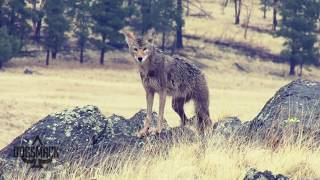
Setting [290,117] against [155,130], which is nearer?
[290,117]

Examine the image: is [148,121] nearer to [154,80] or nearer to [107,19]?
[154,80]

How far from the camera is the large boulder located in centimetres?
791

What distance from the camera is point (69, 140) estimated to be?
27.4 ft

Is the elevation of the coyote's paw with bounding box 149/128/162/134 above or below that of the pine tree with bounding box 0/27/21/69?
above

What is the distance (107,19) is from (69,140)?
194 feet

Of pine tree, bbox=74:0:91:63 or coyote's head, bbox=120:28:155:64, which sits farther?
pine tree, bbox=74:0:91:63

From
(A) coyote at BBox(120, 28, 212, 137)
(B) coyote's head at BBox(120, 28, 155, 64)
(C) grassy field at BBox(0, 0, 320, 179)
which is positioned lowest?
(C) grassy field at BBox(0, 0, 320, 179)

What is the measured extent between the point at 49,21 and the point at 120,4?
7518mm

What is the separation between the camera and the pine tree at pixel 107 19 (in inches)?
2598

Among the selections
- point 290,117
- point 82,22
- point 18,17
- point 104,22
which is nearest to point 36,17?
point 18,17

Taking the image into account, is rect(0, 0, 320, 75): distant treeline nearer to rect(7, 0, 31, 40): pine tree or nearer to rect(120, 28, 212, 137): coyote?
rect(7, 0, 31, 40): pine tree

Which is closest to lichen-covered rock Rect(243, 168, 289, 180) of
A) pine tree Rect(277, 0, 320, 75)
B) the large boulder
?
the large boulder

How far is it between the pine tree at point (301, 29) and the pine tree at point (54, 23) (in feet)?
78.7

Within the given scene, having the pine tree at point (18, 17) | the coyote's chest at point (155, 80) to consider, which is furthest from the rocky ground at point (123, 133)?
the pine tree at point (18, 17)
